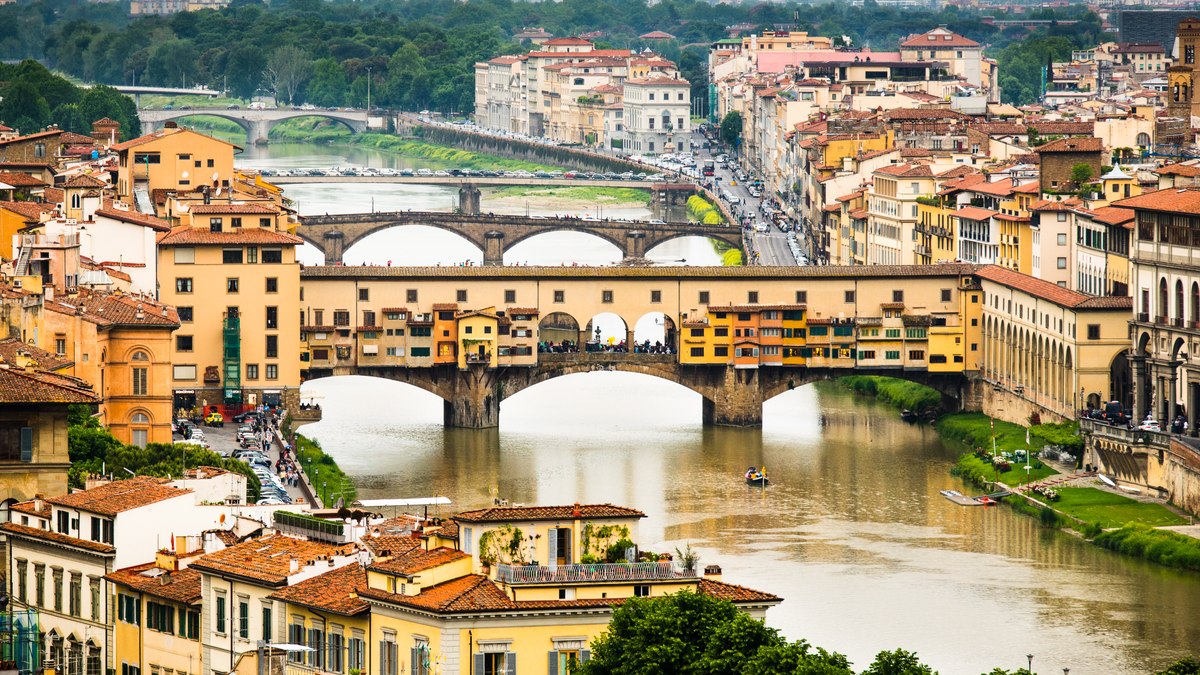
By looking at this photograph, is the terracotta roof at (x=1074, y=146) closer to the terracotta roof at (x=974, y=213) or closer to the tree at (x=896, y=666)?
the terracotta roof at (x=974, y=213)

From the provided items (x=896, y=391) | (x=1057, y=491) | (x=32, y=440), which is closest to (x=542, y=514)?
(x=32, y=440)

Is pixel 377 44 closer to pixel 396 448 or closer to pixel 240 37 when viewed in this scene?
pixel 240 37

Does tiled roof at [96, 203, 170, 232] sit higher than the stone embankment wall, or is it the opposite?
the stone embankment wall

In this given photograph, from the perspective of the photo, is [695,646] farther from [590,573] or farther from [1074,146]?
[1074,146]

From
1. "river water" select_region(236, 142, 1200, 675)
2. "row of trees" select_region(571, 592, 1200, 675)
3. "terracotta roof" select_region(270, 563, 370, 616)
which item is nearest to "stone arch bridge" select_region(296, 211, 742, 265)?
"river water" select_region(236, 142, 1200, 675)

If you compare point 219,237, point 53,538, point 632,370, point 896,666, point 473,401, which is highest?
point 219,237

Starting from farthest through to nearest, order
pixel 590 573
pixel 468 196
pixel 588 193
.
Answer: pixel 588 193 < pixel 468 196 < pixel 590 573

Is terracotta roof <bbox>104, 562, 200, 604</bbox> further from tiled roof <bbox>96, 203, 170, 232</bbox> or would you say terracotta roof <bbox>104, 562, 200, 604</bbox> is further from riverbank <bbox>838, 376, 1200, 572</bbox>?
tiled roof <bbox>96, 203, 170, 232</bbox>
